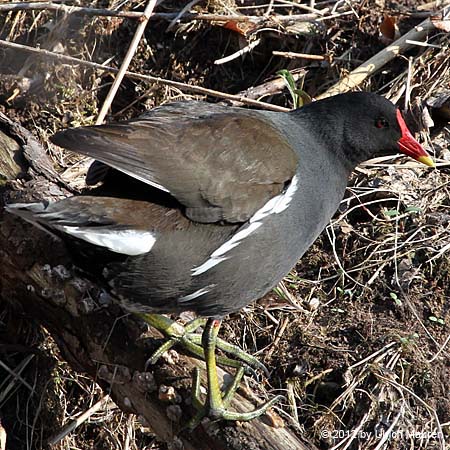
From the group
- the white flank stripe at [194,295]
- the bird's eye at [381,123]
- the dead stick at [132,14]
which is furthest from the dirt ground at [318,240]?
the bird's eye at [381,123]

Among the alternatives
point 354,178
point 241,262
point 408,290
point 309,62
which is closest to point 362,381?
point 408,290

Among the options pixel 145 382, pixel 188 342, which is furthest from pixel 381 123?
pixel 145 382

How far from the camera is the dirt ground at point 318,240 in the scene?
335cm

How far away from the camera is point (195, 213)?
2.70 metres

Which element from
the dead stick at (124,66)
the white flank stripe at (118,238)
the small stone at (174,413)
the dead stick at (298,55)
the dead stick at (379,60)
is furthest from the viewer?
the dead stick at (298,55)

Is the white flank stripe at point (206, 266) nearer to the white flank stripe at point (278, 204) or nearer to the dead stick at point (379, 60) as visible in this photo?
the white flank stripe at point (278, 204)

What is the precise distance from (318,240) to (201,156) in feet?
4.37

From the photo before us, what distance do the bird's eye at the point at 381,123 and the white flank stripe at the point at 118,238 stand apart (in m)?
1.13

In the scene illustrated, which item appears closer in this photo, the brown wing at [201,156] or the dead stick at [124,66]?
the brown wing at [201,156]

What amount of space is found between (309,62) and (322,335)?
174 centimetres

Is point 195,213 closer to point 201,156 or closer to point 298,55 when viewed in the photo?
point 201,156

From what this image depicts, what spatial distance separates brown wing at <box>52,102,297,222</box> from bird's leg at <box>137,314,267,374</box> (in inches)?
22.6

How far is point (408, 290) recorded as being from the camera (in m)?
3.66

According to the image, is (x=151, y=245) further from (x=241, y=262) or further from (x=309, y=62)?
(x=309, y=62)
